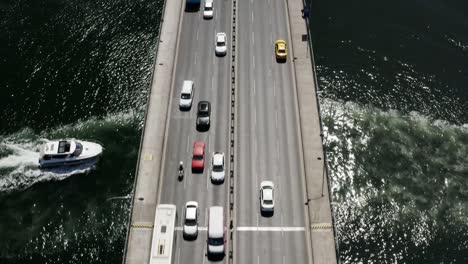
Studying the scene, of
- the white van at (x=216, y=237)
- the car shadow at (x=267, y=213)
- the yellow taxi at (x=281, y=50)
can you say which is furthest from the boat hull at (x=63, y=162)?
the yellow taxi at (x=281, y=50)

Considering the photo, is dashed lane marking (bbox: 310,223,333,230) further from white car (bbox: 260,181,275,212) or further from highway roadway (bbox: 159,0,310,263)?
white car (bbox: 260,181,275,212)

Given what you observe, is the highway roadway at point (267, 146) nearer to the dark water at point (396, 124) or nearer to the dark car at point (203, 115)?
the dark car at point (203, 115)

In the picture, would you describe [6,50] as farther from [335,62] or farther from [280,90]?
[335,62]

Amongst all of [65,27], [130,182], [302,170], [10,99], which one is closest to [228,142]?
[302,170]

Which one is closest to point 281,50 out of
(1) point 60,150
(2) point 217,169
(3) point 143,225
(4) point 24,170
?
(2) point 217,169

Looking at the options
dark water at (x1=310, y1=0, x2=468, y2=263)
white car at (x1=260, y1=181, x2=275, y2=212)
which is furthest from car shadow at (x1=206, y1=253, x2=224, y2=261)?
dark water at (x1=310, y1=0, x2=468, y2=263)
